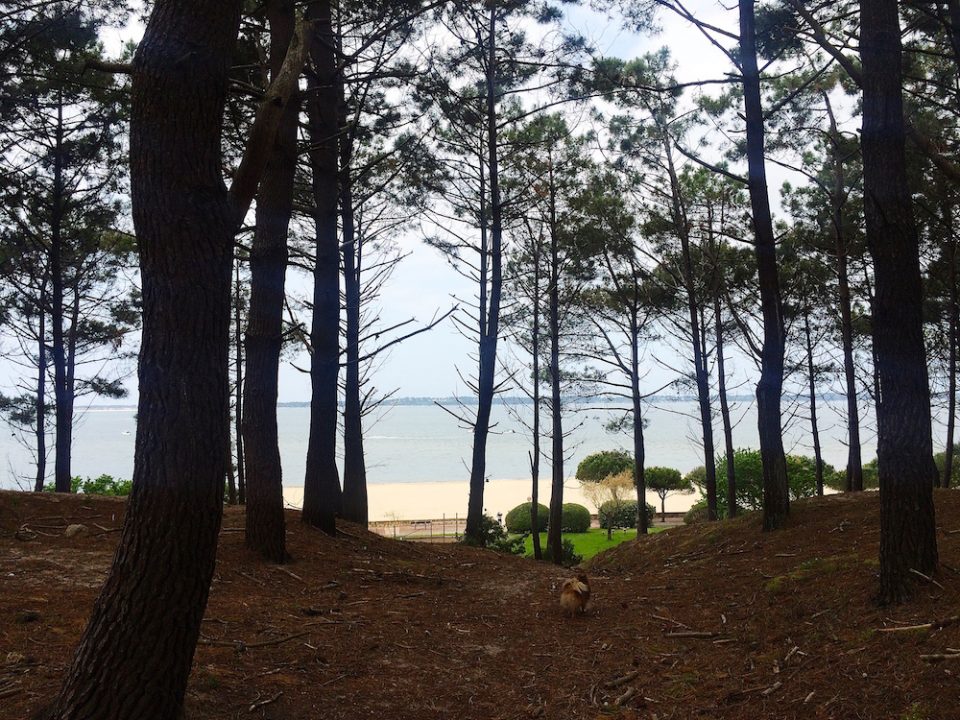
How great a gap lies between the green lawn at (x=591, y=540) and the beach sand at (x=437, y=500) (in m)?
5.00

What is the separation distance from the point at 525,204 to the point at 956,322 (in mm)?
8380

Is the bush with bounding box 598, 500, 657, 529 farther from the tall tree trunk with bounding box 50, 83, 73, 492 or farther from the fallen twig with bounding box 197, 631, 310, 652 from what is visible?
the fallen twig with bounding box 197, 631, 310, 652

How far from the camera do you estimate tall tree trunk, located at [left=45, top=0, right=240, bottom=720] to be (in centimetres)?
262

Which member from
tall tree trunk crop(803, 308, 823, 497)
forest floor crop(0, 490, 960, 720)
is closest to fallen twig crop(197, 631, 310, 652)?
forest floor crop(0, 490, 960, 720)

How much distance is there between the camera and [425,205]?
12922 mm

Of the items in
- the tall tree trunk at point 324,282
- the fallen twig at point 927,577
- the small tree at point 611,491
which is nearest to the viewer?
the fallen twig at point 927,577

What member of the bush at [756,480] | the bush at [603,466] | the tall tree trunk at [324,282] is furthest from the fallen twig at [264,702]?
the bush at [603,466]

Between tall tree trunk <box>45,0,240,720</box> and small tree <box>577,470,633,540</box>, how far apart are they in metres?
23.6

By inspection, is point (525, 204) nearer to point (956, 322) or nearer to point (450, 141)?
point (450, 141)

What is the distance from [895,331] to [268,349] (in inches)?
202

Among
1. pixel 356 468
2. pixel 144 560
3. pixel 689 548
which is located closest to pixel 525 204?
pixel 356 468

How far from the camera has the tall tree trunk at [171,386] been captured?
8.60ft

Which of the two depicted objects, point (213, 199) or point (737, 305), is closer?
point (213, 199)

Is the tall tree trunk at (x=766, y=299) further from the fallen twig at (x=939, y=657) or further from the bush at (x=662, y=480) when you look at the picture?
the bush at (x=662, y=480)
